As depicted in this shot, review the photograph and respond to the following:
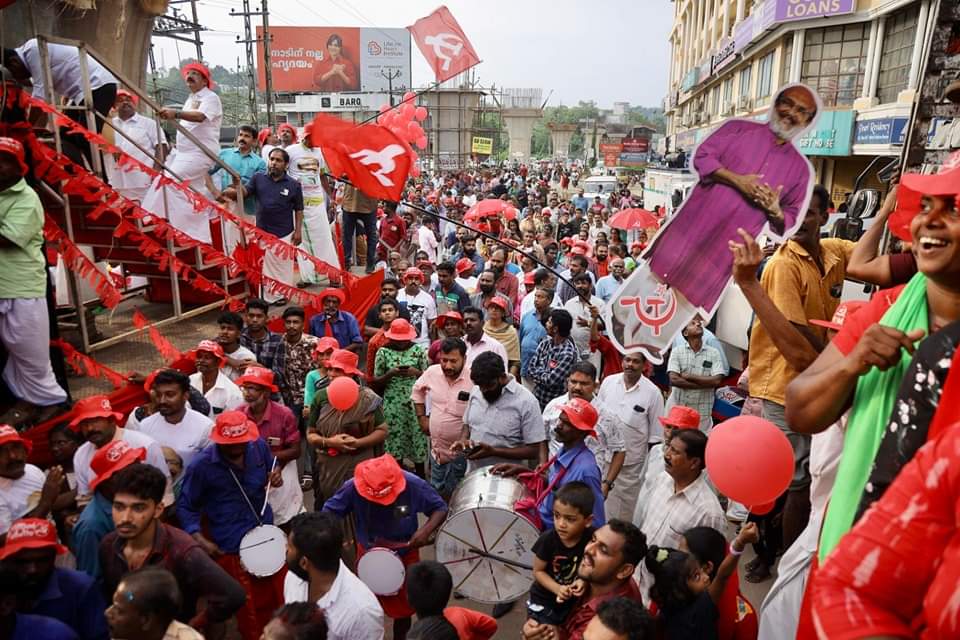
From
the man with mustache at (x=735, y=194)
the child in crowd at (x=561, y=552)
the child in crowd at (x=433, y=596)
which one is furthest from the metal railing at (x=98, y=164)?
the man with mustache at (x=735, y=194)

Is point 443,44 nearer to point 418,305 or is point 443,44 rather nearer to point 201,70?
point 201,70

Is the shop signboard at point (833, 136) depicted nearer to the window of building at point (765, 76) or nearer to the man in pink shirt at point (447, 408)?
the window of building at point (765, 76)

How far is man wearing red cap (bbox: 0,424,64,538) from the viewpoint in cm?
349

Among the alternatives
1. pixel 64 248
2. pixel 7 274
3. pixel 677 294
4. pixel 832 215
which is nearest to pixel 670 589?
pixel 677 294

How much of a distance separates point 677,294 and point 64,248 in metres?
4.90

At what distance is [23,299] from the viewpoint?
4426 mm

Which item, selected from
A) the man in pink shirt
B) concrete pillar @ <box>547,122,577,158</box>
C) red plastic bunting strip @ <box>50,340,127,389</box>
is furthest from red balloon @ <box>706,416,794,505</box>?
concrete pillar @ <box>547,122,577,158</box>

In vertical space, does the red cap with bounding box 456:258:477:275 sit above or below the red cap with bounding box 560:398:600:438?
above

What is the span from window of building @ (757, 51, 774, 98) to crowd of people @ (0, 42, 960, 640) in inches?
919

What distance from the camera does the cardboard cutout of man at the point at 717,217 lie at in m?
2.88

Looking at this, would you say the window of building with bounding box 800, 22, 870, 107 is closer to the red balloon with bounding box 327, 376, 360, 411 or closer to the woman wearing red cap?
the woman wearing red cap

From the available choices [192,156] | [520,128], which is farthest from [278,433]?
[520,128]

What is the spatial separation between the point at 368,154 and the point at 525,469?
3402 millimetres

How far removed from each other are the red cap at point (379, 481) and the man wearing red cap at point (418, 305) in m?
3.38
